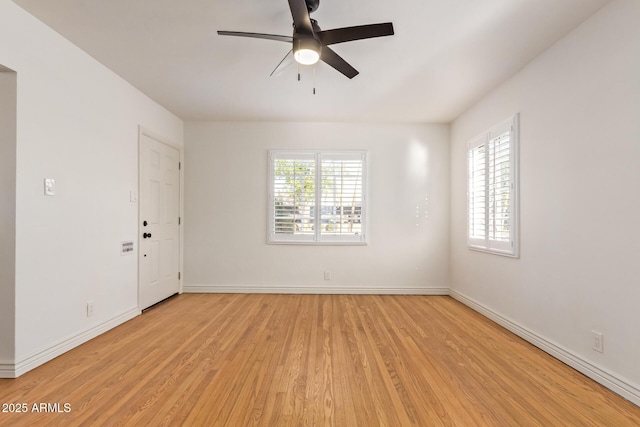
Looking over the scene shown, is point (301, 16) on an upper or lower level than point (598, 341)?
upper

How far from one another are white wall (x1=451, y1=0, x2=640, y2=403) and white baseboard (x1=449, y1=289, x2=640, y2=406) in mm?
15

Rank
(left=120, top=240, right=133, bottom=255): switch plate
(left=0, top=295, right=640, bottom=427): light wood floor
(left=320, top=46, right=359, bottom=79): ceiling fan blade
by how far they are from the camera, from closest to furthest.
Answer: (left=0, top=295, right=640, bottom=427): light wood floor, (left=320, top=46, right=359, bottom=79): ceiling fan blade, (left=120, top=240, right=133, bottom=255): switch plate

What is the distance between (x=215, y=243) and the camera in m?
4.61

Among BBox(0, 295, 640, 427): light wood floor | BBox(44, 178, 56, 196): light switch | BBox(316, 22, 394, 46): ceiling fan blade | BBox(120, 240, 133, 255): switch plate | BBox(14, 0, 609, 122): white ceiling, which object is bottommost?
BBox(0, 295, 640, 427): light wood floor

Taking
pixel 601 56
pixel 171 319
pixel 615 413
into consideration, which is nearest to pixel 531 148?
pixel 601 56

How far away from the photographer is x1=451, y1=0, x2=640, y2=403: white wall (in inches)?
76.8

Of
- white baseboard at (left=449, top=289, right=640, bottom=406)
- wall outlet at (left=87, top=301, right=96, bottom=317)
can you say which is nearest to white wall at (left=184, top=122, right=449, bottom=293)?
white baseboard at (left=449, top=289, right=640, bottom=406)

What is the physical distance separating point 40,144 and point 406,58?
3.23m

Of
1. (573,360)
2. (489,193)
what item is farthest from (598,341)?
(489,193)

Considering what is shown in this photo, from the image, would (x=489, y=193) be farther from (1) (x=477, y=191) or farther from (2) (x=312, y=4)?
(2) (x=312, y=4)

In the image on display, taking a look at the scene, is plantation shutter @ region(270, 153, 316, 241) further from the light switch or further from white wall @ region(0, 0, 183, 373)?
the light switch

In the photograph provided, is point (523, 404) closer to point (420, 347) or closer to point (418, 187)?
point (420, 347)

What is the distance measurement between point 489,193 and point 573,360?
1847 mm

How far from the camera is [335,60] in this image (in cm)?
236
